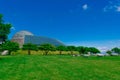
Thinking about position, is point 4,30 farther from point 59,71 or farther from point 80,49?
point 80,49

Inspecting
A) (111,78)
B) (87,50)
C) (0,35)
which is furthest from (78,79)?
(87,50)

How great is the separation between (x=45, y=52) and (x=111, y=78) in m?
125

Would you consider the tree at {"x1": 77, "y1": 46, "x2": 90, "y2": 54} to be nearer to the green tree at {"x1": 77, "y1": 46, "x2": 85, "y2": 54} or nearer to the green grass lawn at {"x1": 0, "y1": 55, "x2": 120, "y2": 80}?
the green tree at {"x1": 77, "y1": 46, "x2": 85, "y2": 54}

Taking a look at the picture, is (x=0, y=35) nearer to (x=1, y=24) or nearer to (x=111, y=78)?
(x=1, y=24)

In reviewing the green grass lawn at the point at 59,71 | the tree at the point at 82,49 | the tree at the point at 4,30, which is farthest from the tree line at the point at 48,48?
the green grass lawn at the point at 59,71

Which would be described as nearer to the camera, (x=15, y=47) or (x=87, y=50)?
(x=15, y=47)

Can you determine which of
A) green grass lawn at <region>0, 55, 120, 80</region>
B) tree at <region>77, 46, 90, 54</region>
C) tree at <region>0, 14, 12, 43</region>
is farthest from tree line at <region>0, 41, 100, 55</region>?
green grass lawn at <region>0, 55, 120, 80</region>

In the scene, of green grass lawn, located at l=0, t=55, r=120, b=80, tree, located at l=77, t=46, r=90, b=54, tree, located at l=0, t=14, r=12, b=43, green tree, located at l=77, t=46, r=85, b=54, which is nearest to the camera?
green grass lawn, located at l=0, t=55, r=120, b=80

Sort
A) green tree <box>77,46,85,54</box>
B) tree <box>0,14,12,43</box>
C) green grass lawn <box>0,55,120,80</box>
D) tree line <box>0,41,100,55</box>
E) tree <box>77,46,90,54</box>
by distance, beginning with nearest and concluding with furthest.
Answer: green grass lawn <box>0,55,120,80</box> → tree <box>0,14,12,43</box> → tree line <box>0,41,100,55</box> → green tree <box>77,46,85,54</box> → tree <box>77,46,90,54</box>

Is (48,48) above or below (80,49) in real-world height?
below

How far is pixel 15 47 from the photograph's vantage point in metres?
118

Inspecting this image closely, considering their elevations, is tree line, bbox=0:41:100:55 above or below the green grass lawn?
above

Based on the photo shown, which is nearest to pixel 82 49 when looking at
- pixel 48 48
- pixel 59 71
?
pixel 48 48

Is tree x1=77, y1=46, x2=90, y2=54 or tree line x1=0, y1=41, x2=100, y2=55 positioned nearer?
tree line x1=0, y1=41, x2=100, y2=55
